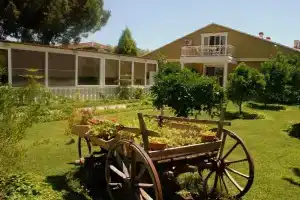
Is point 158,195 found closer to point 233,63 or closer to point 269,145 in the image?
point 269,145

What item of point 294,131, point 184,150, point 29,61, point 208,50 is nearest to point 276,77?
point 294,131

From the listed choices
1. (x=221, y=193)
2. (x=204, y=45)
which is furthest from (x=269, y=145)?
(x=204, y=45)

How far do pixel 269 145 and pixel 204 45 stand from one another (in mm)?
23856

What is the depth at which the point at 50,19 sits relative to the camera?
25594 mm

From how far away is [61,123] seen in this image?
40.2ft

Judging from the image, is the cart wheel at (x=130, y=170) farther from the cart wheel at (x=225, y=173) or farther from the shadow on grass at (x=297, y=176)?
the shadow on grass at (x=297, y=176)

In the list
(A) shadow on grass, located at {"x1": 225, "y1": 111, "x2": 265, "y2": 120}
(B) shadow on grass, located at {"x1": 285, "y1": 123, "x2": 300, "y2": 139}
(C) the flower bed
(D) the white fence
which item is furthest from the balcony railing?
(C) the flower bed

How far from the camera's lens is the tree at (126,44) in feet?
125

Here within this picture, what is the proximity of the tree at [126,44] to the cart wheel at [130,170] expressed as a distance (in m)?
33.8

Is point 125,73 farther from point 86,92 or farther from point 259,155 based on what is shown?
point 259,155

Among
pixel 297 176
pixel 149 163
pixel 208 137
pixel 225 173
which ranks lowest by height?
pixel 297 176

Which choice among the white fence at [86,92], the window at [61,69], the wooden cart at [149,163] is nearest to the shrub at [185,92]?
A: the wooden cart at [149,163]

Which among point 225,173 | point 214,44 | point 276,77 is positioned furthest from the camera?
point 214,44

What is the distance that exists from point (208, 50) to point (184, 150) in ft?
88.5
